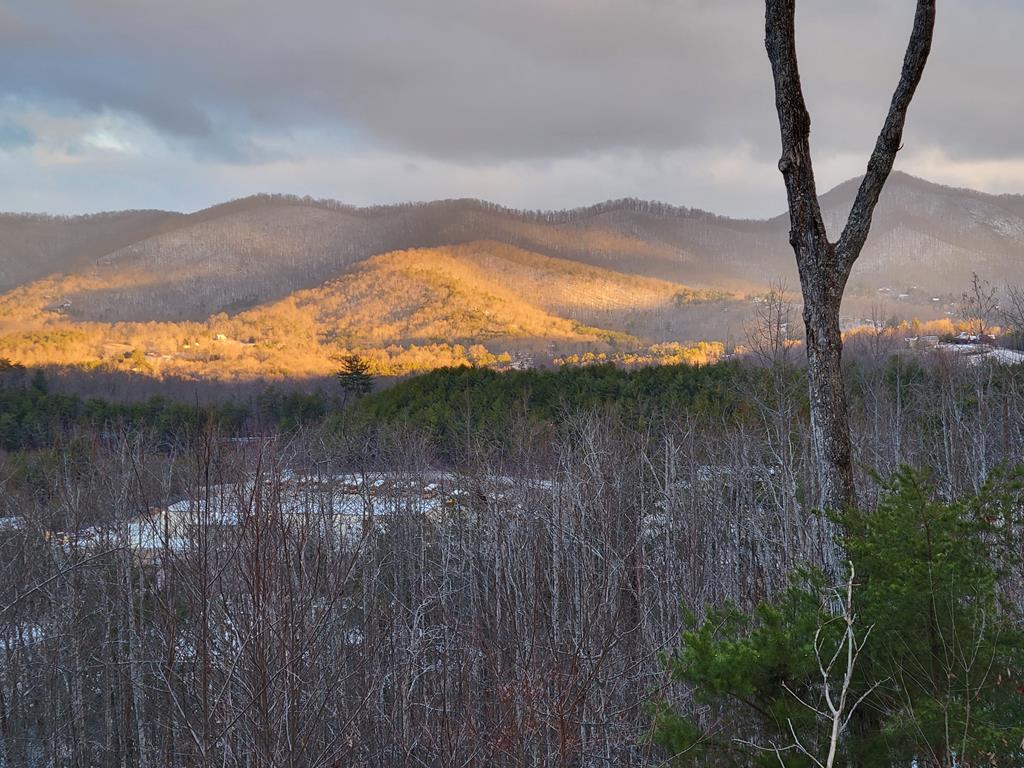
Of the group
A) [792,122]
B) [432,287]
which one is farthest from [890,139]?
[432,287]

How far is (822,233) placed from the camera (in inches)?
241

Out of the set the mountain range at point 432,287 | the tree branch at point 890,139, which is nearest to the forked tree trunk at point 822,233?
the tree branch at point 890,139

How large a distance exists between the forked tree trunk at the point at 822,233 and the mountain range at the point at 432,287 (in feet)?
264

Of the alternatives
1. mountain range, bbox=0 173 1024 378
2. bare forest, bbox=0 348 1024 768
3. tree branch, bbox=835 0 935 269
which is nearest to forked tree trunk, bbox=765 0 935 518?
tree branch, bbox=835 0 935 269

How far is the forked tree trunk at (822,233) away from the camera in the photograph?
5938mm

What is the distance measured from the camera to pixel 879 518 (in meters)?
4.64

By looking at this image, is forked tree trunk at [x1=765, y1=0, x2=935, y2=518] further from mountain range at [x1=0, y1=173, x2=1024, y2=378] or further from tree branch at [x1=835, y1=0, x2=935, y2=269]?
mountain range at [x1=0, y1=173, x2=1024, y2=378]

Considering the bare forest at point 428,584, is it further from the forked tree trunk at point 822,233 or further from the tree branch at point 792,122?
the tree branch at point 792,122

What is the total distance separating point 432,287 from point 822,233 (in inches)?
5296

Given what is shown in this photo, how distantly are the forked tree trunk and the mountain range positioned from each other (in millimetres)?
80383

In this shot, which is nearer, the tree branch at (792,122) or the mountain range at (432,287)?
the tree branch at (792,122)

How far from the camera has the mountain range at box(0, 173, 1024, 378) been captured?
357ft

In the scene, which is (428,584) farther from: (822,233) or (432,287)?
(432,287)

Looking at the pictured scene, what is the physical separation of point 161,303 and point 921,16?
16438cm
